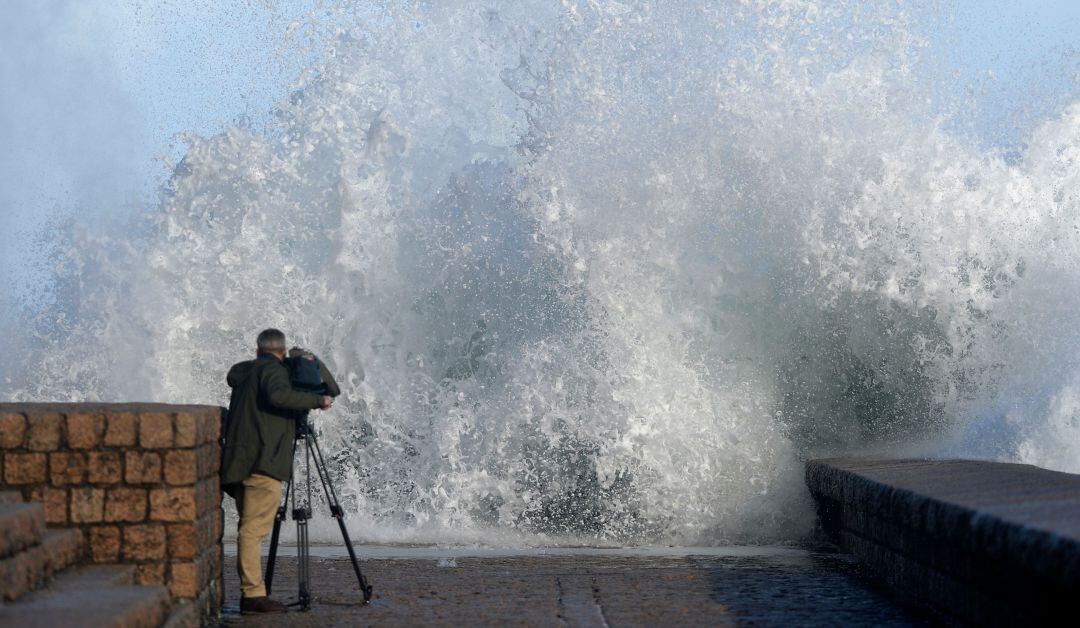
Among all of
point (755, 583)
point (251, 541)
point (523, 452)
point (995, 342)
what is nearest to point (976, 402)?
point (995, 342)

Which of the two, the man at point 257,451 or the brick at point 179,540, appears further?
the man at point 257,451

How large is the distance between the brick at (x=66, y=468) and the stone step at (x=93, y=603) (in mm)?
412

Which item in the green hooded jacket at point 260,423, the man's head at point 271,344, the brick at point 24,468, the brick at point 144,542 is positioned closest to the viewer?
the brick at point 24,468

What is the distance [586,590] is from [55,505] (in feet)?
10.6

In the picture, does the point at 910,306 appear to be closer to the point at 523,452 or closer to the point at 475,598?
the point at 523,452

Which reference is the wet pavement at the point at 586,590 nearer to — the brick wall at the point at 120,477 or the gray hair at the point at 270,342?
the brick wall at the point at 120,477

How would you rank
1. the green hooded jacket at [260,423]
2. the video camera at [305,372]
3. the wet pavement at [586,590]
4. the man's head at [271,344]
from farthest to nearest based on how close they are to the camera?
the man's head at [271,344], the video camera at [305,372], the green hooded jacket at [260,423], the wet pavement at [586,590]

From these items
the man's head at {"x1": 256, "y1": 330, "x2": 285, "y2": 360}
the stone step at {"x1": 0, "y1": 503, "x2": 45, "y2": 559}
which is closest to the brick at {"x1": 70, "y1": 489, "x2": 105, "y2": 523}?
the stone step at {"x1": 0, "y1": 503, "x2": 45, "y2": 559}

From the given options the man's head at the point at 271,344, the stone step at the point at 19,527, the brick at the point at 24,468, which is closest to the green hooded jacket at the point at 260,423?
the man's head at the point at 271,344

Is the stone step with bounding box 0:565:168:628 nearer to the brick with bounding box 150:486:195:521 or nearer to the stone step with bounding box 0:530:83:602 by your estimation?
the stone step with bounding box 0:530:83:602

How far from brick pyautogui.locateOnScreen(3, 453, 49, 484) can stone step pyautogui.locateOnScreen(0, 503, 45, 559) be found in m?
0.25

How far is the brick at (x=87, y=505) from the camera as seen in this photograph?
5.89 meters

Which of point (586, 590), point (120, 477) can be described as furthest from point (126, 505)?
point (586, 590)

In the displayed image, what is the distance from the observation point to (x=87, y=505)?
5.92 m
